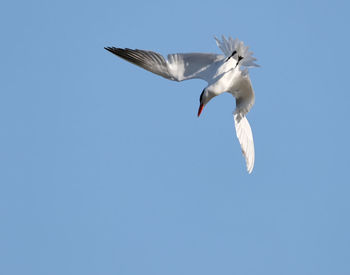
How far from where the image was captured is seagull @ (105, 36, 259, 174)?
13.9 m

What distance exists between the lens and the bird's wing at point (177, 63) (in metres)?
14.4

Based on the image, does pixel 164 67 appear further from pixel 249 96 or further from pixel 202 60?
pixel 249 96

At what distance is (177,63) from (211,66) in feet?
2.28

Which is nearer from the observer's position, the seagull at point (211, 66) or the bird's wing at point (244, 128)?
the seagull at point (211, 66)

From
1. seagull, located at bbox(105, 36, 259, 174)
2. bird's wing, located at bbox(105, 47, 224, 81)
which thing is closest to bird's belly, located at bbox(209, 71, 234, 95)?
seagull, located at bbox(105, 36, 259, 174)

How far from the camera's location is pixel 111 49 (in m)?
14.7

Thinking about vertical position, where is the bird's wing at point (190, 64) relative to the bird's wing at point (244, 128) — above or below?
above

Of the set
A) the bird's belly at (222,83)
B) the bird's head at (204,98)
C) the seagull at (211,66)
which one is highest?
the seagull at (211,66)

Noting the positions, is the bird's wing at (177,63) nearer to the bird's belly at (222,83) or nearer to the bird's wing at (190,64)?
the bird's wing at (190,64)

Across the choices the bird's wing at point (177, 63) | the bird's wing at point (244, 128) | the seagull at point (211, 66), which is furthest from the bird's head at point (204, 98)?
the bird's wing at point (244, 128)

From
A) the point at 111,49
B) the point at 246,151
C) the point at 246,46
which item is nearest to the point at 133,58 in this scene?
the point at 111,49

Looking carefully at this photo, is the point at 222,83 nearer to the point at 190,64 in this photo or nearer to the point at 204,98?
the point at 204,98

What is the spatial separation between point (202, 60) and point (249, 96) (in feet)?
4.48

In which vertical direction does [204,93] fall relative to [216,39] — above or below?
below
